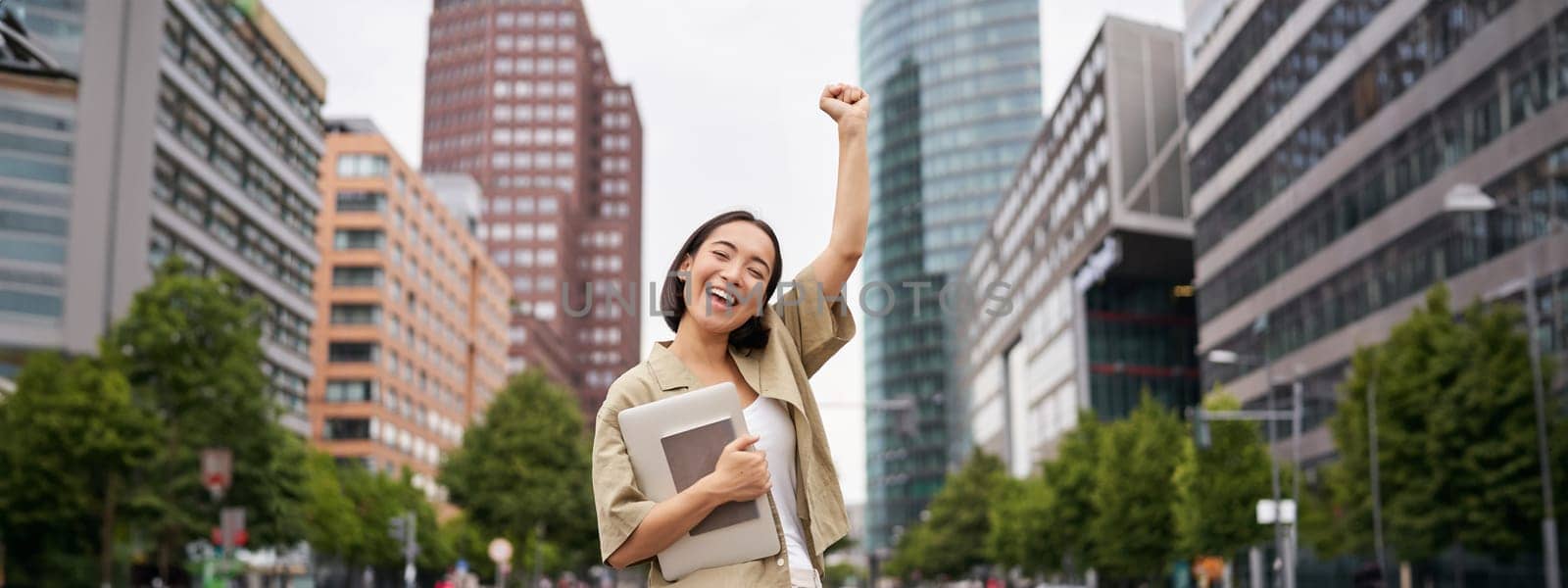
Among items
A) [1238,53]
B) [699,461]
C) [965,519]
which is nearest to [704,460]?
[699,461]

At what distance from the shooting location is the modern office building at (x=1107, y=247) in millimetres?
85188

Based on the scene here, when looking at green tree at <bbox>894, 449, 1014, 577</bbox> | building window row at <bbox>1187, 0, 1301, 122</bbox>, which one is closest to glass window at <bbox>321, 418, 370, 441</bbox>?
green tree at <bbox>894, 449, 1014, 577</bbox>

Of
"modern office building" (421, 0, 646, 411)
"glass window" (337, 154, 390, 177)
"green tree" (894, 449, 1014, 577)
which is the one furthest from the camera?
"modern office building" (421, 0, 646, 411)

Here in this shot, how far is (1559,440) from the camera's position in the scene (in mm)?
33000

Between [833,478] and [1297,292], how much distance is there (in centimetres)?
6010

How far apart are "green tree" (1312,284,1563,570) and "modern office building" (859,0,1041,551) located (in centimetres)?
12859

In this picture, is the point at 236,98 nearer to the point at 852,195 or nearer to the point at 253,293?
the point at 253,293

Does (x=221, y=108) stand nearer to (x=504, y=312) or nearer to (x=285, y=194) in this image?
(x=285, y=194)

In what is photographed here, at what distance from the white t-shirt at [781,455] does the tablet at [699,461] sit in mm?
177

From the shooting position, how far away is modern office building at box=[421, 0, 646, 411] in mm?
170125

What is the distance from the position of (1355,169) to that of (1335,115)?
286 centimetres

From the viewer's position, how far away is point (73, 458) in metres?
36.4

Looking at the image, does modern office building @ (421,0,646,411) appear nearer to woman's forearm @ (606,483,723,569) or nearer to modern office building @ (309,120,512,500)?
modern office building @ (309,120,512,500)

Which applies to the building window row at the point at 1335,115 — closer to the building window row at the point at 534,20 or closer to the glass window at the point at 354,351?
the glass window at the point at 354,351
